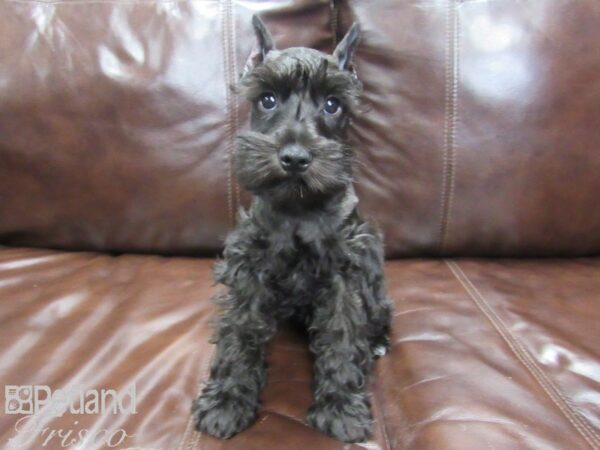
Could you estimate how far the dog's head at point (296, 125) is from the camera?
1.13 metres

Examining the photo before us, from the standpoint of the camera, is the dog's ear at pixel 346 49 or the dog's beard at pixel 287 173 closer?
the dog's beard at pixel 287 173

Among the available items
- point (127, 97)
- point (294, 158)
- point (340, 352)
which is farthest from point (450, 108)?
point (127, 97)

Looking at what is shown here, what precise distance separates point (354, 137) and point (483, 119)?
1.35ft

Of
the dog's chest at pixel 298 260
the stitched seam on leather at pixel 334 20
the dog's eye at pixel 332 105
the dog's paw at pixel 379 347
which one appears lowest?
the dog's paw at pixel 379 347

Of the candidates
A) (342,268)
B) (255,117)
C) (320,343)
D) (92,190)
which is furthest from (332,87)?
(92,190)

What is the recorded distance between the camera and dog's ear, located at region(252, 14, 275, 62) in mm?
1294

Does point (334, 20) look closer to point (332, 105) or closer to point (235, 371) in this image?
point (332, 105)

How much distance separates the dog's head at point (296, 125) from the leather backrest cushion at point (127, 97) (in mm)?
419

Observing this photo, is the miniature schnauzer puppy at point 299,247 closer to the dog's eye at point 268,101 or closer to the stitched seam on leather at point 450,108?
the dog's eye at point 268,101

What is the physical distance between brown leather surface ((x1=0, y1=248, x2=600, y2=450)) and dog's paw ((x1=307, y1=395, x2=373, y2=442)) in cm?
2

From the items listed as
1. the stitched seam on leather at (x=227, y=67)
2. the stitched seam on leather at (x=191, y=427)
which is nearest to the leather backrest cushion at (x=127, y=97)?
the stitched seam on leather at (x=227, y=67)

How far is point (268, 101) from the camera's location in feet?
4.16

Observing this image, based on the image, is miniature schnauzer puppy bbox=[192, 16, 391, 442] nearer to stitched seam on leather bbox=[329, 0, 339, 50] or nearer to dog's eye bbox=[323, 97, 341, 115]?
dog's eye bbox=[323, 97, 341, 115]

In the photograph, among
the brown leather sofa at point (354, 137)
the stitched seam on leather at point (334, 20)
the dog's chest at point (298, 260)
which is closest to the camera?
the dog's chest at point (298, 260)
